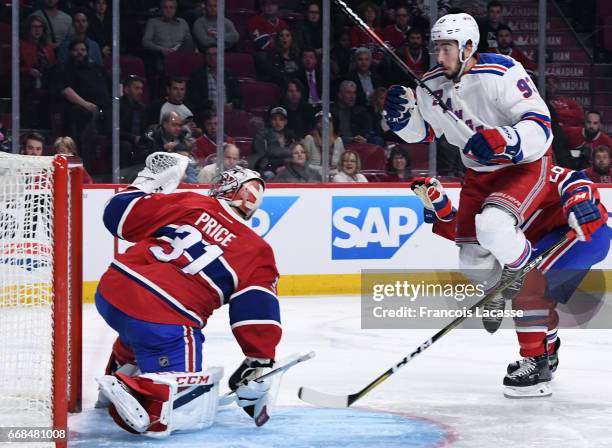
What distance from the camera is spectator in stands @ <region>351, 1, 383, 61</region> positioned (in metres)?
6.74

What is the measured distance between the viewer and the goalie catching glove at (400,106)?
4.06m

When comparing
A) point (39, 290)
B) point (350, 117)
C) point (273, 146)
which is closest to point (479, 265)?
point (39, 290)

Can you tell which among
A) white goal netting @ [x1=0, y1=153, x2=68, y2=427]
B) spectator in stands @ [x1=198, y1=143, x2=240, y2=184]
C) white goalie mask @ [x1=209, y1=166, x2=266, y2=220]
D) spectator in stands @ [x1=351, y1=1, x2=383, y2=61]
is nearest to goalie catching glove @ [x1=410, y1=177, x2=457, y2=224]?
white goalie mask @ [x1=209, y1=166, x2=266, y2=220]

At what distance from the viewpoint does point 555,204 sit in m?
3.89

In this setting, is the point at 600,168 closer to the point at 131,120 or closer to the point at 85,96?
the point at 131,120

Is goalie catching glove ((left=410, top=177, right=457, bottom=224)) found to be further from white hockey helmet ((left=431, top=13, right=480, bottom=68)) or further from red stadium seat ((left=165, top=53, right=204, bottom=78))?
red stadium seat ((left=165, top=53, right=204, bottom=78))

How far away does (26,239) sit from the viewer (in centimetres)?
328

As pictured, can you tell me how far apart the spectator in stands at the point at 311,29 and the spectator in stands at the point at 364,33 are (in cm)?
26

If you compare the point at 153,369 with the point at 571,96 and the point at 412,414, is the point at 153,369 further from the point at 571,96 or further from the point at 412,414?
the point at 571,96

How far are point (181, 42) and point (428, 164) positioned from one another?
56.1 inches

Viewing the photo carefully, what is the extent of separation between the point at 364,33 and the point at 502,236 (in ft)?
10.8

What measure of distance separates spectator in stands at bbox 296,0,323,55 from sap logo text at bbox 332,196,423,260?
32.9 inches

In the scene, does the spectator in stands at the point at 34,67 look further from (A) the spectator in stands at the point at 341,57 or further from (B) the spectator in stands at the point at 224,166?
(A) the spectator in stands at the point at 341,57

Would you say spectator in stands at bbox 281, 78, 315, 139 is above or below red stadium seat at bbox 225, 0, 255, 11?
below
